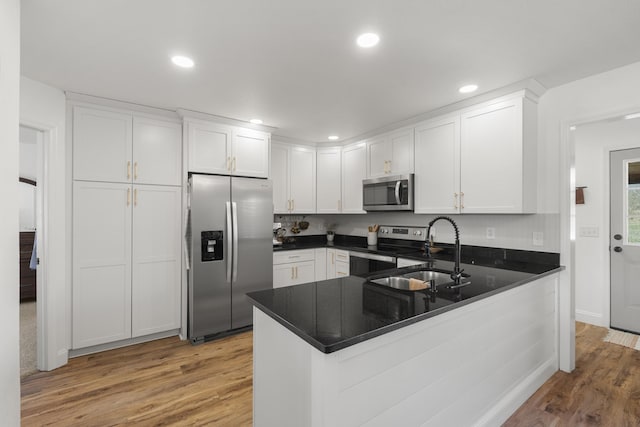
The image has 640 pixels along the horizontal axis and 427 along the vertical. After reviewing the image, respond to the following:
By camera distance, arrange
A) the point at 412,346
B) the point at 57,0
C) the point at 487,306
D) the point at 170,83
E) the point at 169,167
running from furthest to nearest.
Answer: the point at 169,167 → the point at 170,83 → the point at 487,306 → the point at 57,0 → the point at 412,346

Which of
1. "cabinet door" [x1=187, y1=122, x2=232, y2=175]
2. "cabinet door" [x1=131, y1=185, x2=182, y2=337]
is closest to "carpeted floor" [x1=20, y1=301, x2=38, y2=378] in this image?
"cabinet door" [x1=131, y1=185, x2=182, y2=337]

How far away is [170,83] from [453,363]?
279 centimetres

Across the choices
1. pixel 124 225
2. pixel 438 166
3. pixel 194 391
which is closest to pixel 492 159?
pixel 438 166

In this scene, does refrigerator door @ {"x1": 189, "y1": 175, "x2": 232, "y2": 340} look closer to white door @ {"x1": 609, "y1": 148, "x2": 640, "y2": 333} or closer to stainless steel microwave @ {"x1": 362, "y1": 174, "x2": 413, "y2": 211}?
stainless steel microwave @ {"x1": 362, "y1": 174, "x2": 413, "y2": 211}

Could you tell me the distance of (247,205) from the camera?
343 centimetres

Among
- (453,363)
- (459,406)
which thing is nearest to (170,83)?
(453,363)

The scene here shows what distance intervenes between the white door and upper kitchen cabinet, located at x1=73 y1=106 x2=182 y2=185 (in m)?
4.73

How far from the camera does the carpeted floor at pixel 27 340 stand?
2.59 m

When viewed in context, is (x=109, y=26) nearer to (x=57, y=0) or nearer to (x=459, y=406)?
(x=57, y=0)

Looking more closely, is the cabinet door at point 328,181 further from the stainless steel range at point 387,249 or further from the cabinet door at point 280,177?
the stainless steel range at point 387,249

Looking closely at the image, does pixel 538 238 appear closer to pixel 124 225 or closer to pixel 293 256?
pixel 293 256

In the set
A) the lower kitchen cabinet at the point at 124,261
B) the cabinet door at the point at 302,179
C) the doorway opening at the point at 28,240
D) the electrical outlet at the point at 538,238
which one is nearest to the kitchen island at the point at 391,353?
the electrical outlet at the point at 538,238

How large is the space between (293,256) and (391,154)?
1.79 metres

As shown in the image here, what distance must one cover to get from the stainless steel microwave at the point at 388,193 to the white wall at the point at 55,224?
10.2 feet
